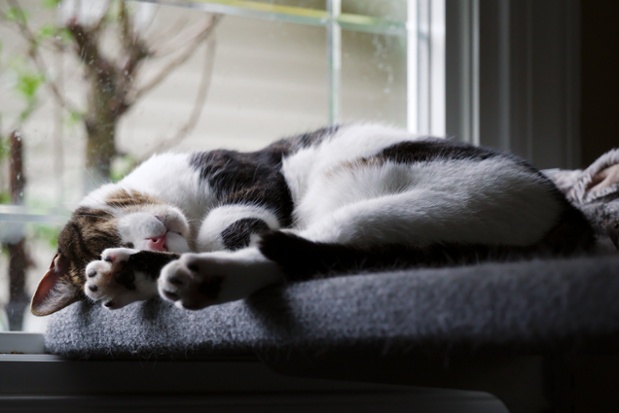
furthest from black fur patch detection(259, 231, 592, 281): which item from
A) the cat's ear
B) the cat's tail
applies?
the cat's ear

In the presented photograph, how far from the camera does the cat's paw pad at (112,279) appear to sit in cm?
94

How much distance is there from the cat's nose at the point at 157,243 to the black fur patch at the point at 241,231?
3.7 inches

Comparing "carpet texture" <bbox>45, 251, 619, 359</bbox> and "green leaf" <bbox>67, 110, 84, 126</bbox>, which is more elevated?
"green leaf" <bbox>67, 110, 84, 126</bbox>

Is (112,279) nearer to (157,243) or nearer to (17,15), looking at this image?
(157,243)

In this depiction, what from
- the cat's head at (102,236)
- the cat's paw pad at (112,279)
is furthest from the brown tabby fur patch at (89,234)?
the cat's paw pad at (112,279)

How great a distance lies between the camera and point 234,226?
1.16 metres

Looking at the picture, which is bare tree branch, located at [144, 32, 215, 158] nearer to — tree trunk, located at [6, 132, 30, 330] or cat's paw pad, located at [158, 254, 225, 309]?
tree trunk, located at [6, 132, 30, 330]

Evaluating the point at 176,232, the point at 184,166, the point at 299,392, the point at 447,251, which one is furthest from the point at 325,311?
the point at 299,392

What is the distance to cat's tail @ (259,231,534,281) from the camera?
2.52ft

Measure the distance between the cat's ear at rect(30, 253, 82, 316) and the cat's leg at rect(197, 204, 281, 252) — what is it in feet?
0.77

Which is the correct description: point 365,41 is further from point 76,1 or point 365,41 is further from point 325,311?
point 325,311

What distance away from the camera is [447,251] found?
870 millimetres

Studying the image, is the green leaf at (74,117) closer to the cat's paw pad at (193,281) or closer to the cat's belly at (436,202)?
the cat's belly at (436,202)

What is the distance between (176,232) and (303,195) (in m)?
0.24
